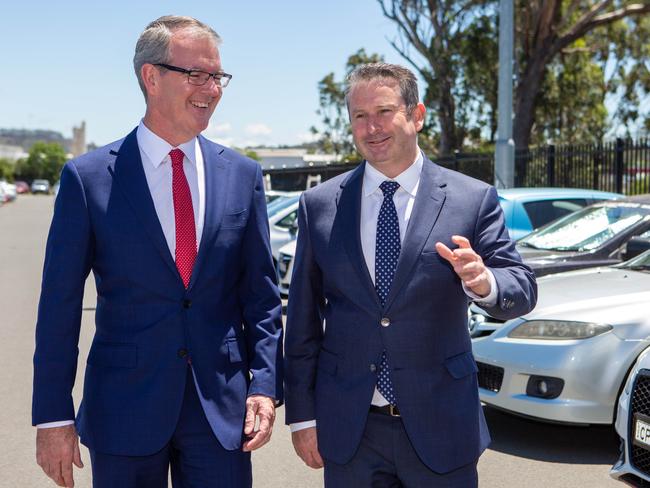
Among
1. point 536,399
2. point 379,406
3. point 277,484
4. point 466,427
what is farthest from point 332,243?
point 536,399

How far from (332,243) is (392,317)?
30 centimetres

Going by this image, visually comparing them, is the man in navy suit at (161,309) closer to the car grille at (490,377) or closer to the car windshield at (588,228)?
the car grille at (490,377)

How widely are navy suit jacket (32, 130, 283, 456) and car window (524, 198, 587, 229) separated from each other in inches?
312

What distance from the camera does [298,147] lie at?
134000 mm

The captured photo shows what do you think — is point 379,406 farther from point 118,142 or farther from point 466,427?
point 118,142

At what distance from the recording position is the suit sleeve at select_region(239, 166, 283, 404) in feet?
9.16

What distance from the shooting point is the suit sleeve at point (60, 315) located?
8.80 ft

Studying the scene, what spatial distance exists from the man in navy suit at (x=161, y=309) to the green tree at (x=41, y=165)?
14531 centimetres

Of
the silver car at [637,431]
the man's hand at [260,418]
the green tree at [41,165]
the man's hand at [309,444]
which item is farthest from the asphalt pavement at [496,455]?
the green tree at [41,165]

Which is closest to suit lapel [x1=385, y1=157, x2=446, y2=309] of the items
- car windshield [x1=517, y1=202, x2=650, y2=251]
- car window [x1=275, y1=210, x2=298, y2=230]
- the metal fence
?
car windshield [x1=517, y1=202, x2=650, y2=251]

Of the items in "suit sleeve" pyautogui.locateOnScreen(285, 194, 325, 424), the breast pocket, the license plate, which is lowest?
the license plate

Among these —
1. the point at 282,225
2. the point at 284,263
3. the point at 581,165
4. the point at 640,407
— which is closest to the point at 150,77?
the point at 640,407

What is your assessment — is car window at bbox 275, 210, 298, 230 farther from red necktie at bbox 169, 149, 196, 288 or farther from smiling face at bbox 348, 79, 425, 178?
smiling face at bbox 348, 79, 425, 178

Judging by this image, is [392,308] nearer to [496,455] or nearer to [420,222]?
[420,222]
